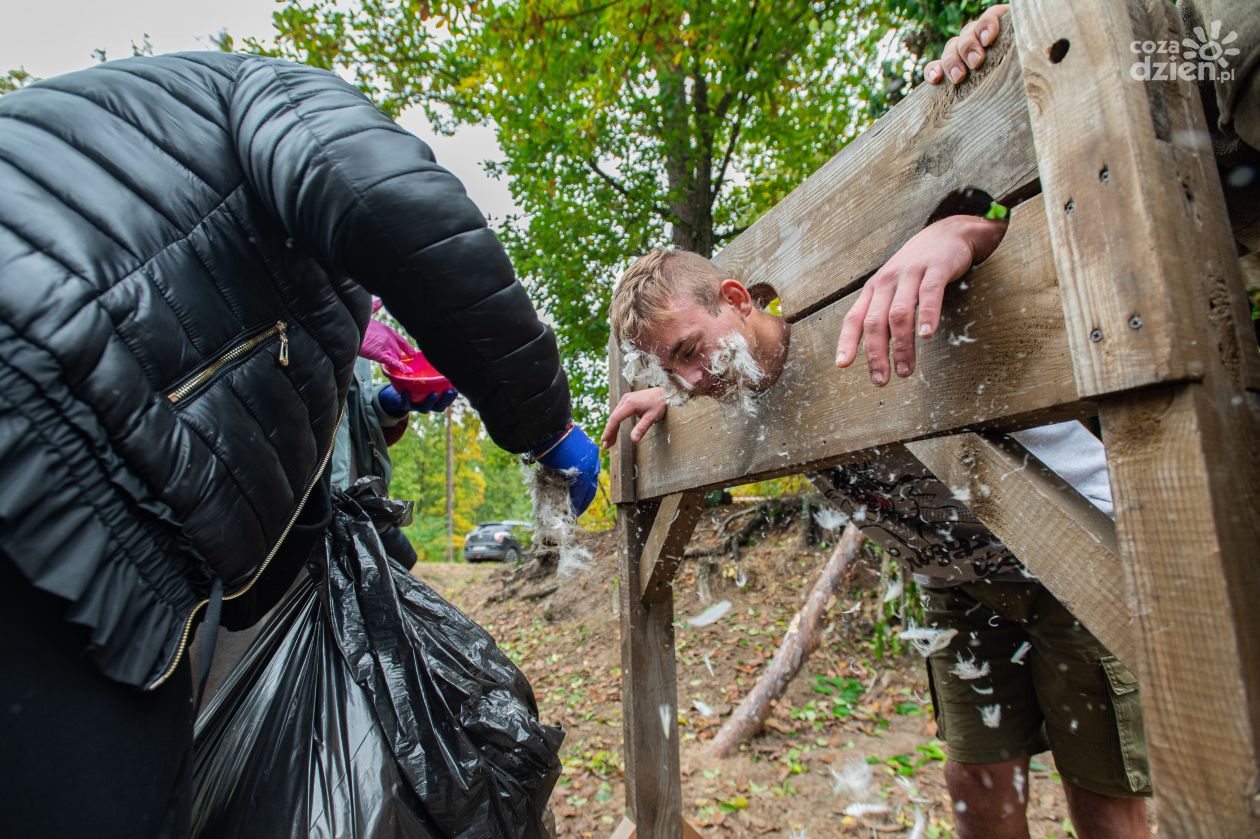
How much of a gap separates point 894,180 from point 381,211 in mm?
1032

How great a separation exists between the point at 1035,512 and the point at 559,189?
23.0 ft

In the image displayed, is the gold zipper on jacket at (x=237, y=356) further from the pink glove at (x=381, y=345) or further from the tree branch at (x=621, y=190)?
the tree branch at (x=621, y=190)

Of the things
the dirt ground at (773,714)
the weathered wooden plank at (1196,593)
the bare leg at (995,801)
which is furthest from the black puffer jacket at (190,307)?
the dirt ground at (773,714)

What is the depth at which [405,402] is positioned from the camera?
2746 mm

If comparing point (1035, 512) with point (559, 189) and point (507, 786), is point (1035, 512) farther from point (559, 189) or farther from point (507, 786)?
point (559, 189)

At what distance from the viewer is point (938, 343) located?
123 centimetres

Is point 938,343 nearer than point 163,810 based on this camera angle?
No

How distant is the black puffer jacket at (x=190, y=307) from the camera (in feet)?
2.99

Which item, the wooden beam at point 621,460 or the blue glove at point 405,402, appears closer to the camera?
the blue glove at point 405,402

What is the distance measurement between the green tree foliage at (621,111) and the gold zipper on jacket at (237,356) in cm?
566

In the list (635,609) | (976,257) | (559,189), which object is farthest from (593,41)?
(976,257)

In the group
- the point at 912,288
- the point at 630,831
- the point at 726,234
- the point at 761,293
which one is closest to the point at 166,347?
the point at 912,288

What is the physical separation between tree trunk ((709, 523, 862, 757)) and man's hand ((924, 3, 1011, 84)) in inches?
136
